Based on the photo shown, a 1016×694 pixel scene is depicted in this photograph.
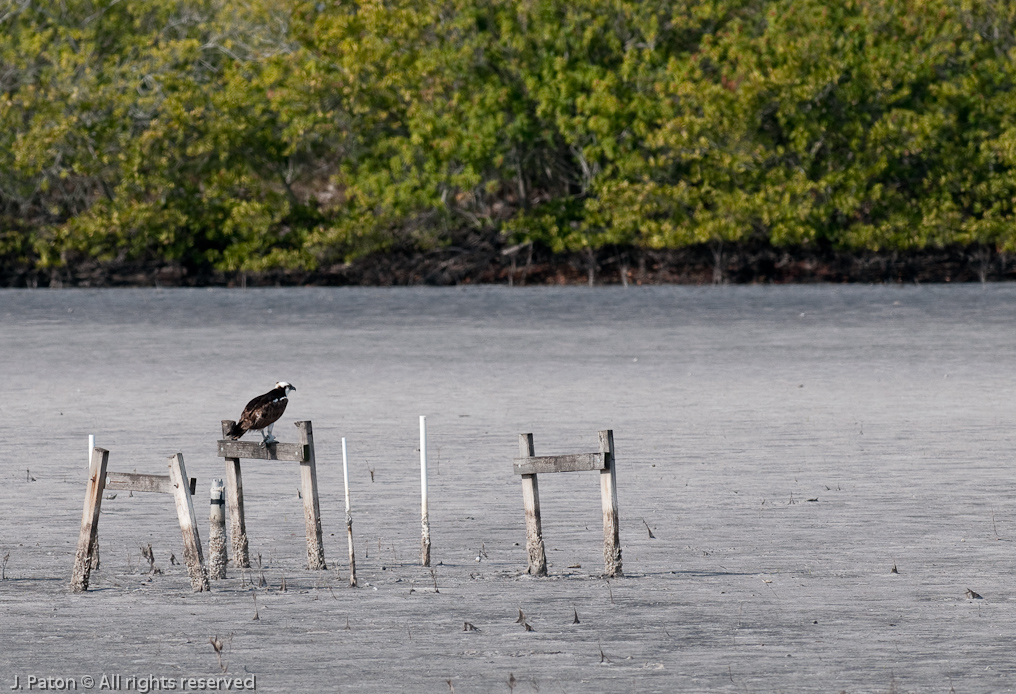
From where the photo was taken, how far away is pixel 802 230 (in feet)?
211

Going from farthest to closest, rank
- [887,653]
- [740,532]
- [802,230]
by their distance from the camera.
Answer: [802,230] < [740,532] < [887,653]

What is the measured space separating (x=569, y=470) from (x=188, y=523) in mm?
2115

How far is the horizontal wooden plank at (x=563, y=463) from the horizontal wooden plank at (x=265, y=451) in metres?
1.22

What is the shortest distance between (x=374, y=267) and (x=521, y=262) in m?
5.54

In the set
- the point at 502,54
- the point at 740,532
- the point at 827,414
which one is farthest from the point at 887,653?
the point at 502,54

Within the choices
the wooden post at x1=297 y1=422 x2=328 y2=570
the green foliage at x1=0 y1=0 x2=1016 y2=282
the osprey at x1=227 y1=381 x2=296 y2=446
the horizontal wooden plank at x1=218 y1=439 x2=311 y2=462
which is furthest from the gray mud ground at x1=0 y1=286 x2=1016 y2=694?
the green foliage at x1=0 y1=0 x2=1016 y2=282

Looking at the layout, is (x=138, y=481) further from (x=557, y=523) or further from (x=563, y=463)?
(x=557, y=523)

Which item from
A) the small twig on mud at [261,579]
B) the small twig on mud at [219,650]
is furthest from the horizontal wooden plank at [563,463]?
the small twig on mud at [219,650]

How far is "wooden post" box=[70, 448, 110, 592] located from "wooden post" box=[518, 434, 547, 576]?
2.34 m

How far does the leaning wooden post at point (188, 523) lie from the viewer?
408 inches

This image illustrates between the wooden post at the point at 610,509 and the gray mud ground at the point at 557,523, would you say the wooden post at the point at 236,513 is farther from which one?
the wooden post at the point at 610,509

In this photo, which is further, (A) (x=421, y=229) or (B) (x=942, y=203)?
(A) (x=421, y=229)

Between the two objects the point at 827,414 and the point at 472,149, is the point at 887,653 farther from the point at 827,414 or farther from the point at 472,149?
the point at 472,149

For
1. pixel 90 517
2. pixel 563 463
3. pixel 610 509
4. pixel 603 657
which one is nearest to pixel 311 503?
pixel 90 517
